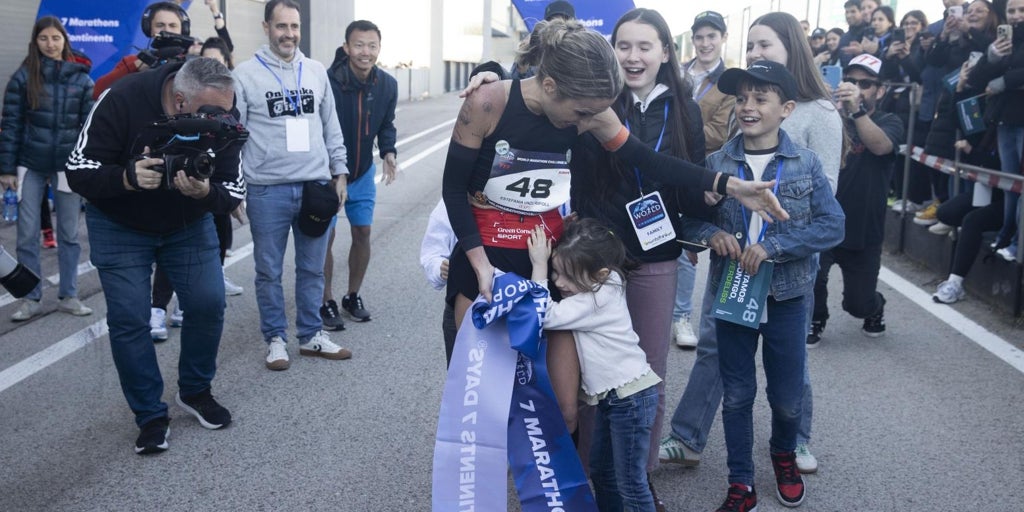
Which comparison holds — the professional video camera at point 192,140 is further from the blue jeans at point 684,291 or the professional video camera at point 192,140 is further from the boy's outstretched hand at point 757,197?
the blue jeans at point 684,291

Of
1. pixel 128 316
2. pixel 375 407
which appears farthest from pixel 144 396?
pixel 375 407

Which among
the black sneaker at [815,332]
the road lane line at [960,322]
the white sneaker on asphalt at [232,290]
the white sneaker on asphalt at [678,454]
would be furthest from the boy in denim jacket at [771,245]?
the white sneaker on asphalt at [232,290]

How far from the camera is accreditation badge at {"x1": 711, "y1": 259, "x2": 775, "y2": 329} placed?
3.75m

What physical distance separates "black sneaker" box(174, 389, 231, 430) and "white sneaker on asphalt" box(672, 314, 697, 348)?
283 cm

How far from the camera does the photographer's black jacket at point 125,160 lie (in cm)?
419

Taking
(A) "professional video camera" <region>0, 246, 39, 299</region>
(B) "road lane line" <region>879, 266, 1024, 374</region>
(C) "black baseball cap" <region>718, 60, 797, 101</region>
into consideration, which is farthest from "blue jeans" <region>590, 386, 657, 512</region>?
(B) "road lane line" <region>879, 266, 1024, 374</region>

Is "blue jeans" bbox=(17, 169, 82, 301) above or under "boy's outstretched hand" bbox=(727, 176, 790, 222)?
under

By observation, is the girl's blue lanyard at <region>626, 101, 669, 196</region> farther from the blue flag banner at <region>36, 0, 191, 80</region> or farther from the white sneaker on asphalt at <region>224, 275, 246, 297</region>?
the blue flag banner at <region>36, 0, 191, 80</region>

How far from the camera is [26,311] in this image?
6.71 m

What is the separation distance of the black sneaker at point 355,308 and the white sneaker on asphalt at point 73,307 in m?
1.75

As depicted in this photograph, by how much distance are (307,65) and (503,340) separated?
3.26 meters

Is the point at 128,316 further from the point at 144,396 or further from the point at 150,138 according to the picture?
the point at 150,138

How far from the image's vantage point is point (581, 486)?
132 inches

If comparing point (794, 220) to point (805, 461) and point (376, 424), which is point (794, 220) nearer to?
point (805, 461)
